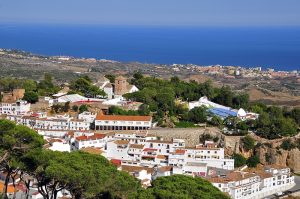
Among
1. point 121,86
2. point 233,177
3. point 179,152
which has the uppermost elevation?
point 121,86

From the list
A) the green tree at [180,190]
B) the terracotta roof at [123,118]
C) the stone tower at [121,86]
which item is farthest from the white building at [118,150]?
the green tree at [180,190]

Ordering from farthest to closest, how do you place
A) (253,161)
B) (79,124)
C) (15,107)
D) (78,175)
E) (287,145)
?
(15,107) < (79,124) < (287,145) < (253,161) < (78,175)

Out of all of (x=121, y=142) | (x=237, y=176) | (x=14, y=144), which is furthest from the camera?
(x=121, y=142)

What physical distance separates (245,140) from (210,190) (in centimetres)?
1634

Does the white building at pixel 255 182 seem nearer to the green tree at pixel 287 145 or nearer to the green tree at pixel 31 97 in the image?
the green tree at pixel 287 145

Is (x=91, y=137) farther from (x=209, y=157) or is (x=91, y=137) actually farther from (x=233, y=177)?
(x=233, y=177)

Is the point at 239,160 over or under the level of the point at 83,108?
under

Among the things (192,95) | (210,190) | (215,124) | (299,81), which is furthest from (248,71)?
(210,190)

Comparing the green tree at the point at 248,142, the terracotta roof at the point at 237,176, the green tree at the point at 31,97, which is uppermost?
the green tree at the point at 31,97

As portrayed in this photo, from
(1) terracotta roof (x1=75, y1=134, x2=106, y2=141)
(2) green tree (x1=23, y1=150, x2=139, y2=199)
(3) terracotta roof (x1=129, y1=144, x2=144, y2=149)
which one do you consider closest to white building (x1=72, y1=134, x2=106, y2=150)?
(1) terracotta roof (x1=75, y1=134, x2=106, y2=141)

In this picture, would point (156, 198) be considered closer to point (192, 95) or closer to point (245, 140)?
point (245, 140)

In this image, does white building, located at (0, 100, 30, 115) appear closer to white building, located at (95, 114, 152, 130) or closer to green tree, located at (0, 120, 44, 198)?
white building, located at (95, 114, 152, 130)

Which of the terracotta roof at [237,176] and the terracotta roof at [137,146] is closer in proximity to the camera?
the terracotta roof at [237,176]

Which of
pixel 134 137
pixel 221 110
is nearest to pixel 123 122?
pixel 134 137
